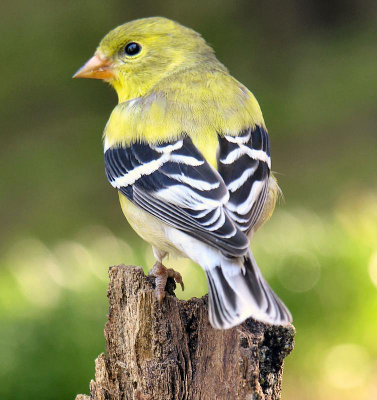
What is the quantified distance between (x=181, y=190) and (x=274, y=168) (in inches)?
202

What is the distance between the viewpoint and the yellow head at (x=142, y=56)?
3.28 metres

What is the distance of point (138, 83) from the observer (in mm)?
3256

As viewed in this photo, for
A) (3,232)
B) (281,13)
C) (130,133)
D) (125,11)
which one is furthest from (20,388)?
(281,13)

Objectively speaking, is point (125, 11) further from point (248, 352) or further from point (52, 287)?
point (248, 352)

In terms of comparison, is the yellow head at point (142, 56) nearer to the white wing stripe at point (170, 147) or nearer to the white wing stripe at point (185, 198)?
the white wing stripe at point (170, 147)

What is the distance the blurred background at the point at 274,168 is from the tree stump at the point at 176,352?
1.36 metres

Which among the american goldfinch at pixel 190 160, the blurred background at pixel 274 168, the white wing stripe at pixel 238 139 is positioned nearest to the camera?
the american goldfinch at pixel 190 160

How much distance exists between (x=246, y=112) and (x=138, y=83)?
58cm

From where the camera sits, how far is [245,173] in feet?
8.35

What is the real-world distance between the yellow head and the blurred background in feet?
3.58

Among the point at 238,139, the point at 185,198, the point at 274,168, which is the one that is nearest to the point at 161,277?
the point at 185,198

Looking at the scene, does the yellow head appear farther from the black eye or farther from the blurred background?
the blurred background

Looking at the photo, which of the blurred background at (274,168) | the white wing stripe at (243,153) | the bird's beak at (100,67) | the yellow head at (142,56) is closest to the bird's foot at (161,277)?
the white wing stripe at (243,153)

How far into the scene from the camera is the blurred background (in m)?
3.90
